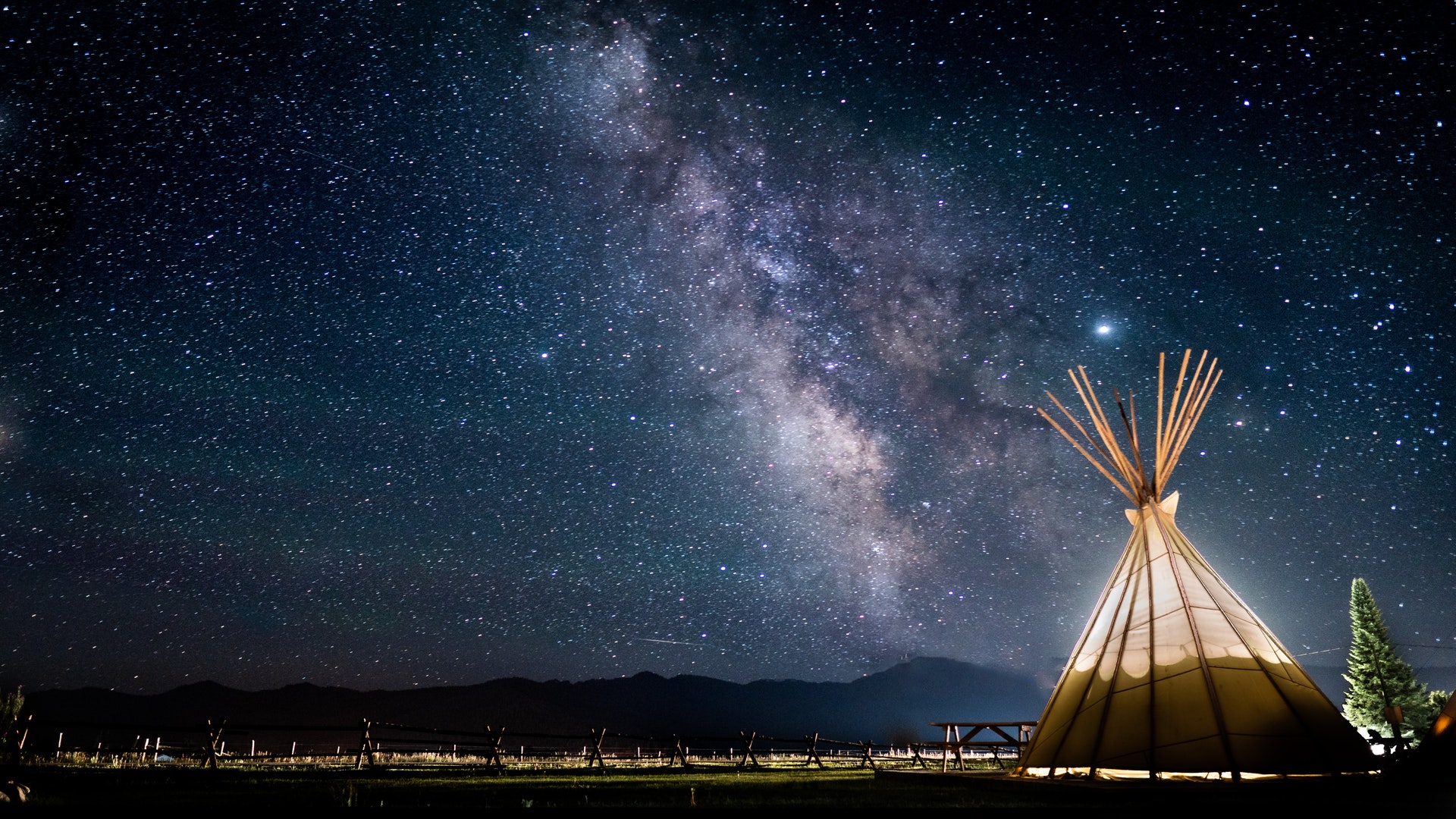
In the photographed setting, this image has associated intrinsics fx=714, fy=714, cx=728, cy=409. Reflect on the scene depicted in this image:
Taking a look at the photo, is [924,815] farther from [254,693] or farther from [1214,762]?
[254,693]

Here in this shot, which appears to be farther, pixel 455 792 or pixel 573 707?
pixel 573 707

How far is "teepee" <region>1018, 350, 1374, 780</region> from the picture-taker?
7320 mm

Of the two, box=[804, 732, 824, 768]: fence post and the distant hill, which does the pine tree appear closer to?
box=[804, 732, 824, 768]: fence post

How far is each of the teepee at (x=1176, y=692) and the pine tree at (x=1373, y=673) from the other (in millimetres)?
27167

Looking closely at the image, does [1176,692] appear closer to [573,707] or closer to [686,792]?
[686,792]

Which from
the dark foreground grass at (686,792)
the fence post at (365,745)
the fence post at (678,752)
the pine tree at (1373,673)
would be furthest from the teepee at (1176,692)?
the pine tree at (1373,673)

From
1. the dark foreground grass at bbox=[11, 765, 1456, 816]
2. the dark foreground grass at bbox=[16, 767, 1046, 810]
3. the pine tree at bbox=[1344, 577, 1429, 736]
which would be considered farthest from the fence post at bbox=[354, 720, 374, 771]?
the pine tree at bbox=[1344, 577, 1429, 736]

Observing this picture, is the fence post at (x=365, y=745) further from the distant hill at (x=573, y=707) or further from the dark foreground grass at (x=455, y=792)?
the distant hill at (x=573, y=707)

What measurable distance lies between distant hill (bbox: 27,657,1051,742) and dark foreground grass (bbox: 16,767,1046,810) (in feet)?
261

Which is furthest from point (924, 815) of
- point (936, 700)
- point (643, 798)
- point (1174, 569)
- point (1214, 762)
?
point (936, 700)

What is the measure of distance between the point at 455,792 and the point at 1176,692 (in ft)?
26.2

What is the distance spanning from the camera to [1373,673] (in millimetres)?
28484

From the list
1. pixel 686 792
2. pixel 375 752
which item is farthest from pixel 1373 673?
pixel 375 752

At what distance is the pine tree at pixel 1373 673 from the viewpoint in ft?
90.8
